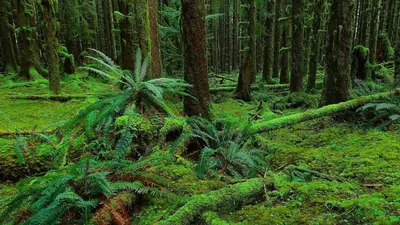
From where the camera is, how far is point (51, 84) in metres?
8.86

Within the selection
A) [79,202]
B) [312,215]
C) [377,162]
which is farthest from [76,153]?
[377,162]

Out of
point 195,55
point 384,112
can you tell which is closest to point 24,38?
point 195,55

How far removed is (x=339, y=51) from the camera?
5734mm

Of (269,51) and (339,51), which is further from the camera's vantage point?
(269,51)

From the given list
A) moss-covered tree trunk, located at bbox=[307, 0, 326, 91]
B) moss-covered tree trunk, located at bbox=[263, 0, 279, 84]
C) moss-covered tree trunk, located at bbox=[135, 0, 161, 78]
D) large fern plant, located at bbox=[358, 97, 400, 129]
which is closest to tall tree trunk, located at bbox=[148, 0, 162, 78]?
moss-covered tree trunk, located at bbox=[135, 0, 161, 78]

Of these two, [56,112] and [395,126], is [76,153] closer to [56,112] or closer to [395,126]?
[56,112]

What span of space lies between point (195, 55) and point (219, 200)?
290 cm

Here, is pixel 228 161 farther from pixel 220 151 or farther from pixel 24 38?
pixel 24 38

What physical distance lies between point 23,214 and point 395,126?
576cm

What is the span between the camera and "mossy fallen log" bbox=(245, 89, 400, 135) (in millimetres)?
4805

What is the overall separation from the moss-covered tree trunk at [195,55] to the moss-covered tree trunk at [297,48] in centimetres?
595

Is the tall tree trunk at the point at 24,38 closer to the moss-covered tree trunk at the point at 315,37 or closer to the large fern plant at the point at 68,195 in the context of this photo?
the large fern plant at the point at 68,195

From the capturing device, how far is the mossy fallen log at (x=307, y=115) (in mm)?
4805

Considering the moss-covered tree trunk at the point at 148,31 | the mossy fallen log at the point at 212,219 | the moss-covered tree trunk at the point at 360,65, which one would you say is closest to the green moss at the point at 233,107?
the moss-covered tree trunk at the point at 148,31
